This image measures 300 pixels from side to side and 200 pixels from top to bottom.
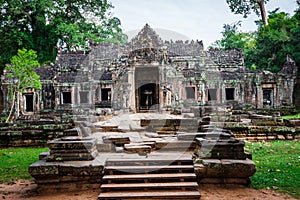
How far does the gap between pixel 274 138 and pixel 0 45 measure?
33.3 metres

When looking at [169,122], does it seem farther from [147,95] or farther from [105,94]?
[147,95]

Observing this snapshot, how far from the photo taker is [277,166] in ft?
23.9

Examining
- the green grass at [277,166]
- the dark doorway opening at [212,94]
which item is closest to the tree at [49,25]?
the dark doorway opening at [212,94]

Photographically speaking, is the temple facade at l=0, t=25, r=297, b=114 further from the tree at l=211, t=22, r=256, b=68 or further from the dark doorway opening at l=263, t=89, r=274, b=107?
the tree at l=211, t=22, r=256, b=68

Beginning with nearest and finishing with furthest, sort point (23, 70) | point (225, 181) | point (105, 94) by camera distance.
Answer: point (225, 181), point (23, 70), point (105, 94)

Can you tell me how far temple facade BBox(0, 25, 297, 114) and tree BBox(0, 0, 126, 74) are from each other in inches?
387

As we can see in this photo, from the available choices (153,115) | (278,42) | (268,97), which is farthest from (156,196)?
(278,42)

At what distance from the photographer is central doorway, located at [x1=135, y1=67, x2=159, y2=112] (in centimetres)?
2094

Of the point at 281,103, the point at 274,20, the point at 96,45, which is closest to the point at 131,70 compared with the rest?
the point at 96,45

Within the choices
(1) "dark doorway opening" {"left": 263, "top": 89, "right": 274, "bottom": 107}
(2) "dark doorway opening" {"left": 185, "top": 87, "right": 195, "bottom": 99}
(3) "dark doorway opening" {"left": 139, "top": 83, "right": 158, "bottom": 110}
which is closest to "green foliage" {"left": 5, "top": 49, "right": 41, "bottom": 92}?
(3) "dark doorway opening" {"left": 139, "top": 83, "right": 158, "bottom": 110}

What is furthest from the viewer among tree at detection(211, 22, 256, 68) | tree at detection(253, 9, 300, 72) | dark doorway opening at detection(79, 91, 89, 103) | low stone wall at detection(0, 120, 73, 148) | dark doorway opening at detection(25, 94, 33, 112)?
tree at detection(211, 22, 256, 68)

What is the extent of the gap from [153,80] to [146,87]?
6.23ft

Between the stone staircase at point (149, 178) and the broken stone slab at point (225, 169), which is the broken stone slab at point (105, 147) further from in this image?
the broken stone slab at point (225, 169)

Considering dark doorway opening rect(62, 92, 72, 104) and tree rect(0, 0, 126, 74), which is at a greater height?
tree rect(0, 0, 126, 74)
